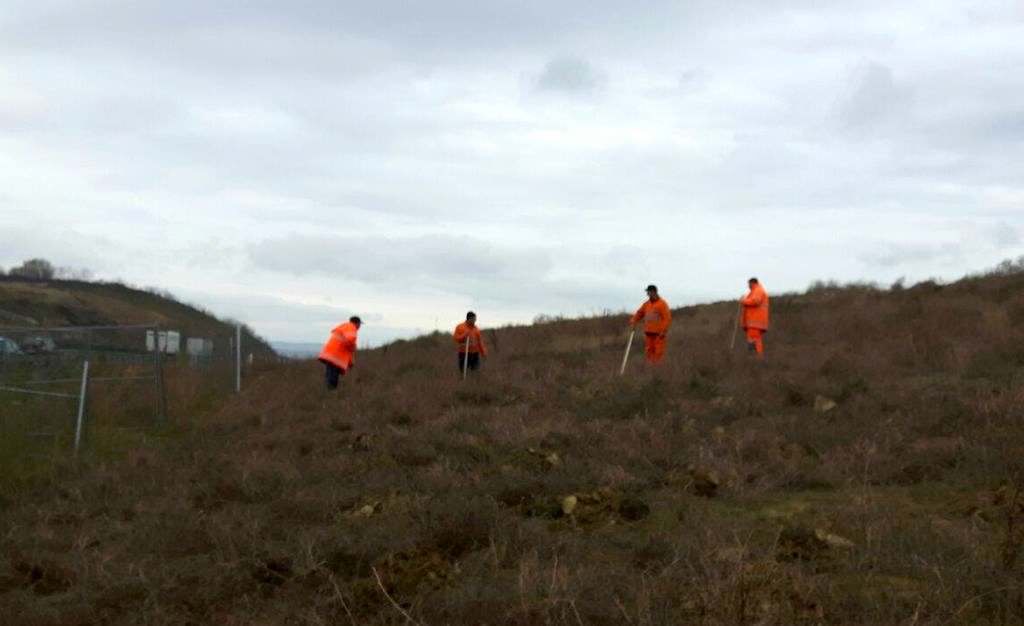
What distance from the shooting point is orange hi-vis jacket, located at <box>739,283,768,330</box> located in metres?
19.4

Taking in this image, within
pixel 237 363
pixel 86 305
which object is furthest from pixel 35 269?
pixel 237 363

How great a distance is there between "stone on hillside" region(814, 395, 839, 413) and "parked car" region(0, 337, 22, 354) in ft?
35.8

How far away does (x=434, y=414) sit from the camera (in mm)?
14148

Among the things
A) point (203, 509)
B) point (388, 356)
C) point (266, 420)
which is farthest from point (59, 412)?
point (388, 356)

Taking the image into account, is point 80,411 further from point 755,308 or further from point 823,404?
point 755,308

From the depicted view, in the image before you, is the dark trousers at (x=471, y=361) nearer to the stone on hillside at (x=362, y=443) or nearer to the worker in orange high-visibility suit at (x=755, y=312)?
the worker in orange high-visibility suit at (x=755, y=312)

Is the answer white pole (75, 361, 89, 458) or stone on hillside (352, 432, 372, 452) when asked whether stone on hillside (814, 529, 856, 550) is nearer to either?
stone on hillside (352, 432, 372, 452)

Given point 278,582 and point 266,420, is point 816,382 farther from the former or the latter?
point 278,582

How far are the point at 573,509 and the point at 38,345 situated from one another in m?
12.2

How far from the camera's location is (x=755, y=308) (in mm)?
19516

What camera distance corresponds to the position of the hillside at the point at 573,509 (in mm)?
5867

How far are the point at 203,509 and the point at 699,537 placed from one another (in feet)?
13.7

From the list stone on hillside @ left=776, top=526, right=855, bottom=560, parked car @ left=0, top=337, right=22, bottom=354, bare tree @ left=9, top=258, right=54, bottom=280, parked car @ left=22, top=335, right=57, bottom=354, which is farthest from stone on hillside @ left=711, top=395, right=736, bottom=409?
bare tree @ left=9, top=258, right=54, bottom=280

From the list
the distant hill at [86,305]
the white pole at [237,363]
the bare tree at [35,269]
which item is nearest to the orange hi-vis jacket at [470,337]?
the white pole at [237,363]
